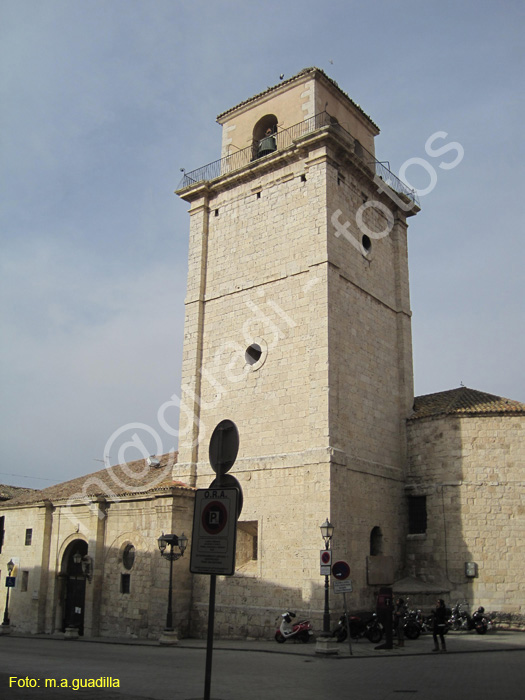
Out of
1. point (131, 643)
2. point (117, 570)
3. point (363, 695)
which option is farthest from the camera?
point (117, 570)

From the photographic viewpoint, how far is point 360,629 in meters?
17.8

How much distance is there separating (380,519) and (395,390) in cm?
480

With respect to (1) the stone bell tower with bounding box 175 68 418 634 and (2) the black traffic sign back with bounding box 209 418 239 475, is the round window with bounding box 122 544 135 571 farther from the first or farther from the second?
(2) the black traffic sign back with bounding box 209 418 239 475

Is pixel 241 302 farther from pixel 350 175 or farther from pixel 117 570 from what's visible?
pixel 117 570

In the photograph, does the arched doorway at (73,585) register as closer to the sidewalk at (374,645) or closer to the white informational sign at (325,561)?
the sidewalk at (374,645)

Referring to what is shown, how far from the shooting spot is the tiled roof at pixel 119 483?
23.3 metres

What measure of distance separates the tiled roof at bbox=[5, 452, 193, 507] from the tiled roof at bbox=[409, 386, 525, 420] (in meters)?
8.72

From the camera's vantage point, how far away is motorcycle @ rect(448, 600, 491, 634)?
18.2 metres

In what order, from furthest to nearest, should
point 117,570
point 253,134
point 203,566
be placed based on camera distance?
1. point 253,134
2. point 117,570
3. point 203,566

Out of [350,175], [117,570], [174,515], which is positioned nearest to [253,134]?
[350,175]

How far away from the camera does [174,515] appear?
20.7 metres

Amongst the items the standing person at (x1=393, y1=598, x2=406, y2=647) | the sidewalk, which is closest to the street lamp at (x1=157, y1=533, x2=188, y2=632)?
the sidewalk

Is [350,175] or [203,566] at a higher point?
[350,175]

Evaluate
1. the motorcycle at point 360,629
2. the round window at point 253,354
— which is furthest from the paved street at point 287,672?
the round window at point 253,354
